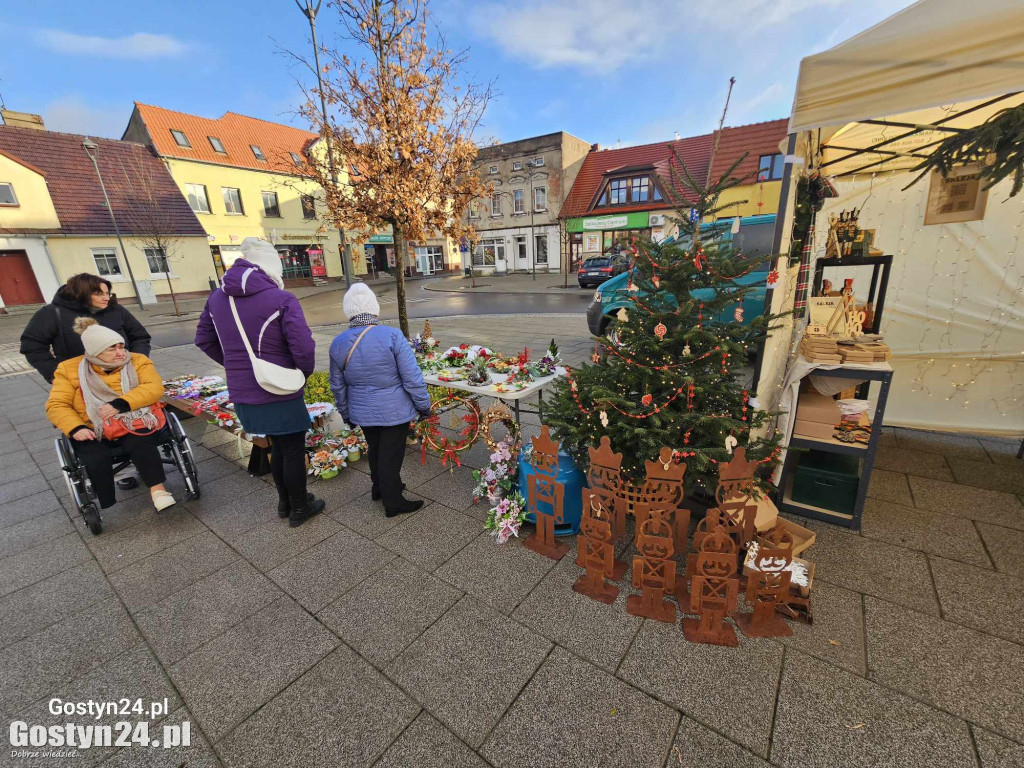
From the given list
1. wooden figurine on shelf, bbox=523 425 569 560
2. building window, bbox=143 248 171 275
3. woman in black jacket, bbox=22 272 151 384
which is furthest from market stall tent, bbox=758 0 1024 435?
building window, bbox=143 248 171 275

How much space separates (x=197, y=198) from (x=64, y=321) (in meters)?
24.1

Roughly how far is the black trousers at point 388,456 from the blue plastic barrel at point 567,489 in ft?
2.95

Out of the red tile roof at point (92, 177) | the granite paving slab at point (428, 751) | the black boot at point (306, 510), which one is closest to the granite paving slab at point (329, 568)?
the black boot at point (306, 510)

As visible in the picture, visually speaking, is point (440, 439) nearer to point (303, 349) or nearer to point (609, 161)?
point (303, 349)

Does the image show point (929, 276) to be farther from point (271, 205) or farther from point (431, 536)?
point (271, 205)

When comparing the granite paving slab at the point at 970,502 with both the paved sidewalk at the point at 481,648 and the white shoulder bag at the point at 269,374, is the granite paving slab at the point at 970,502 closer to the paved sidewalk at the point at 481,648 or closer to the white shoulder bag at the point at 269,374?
the paved sidewalk at the point at 481,648

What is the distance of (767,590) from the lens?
2.15 m

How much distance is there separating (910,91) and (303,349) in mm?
3449

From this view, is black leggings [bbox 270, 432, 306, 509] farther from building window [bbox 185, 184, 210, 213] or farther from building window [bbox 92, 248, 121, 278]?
building window [bbox 185, 184, 210, 213]

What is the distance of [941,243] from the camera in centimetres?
397

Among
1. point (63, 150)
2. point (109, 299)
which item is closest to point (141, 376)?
point (109, 299)

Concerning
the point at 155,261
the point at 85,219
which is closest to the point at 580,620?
the point at 155,261

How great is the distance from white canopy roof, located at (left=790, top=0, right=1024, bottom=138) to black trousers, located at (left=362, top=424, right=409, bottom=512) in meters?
2.97

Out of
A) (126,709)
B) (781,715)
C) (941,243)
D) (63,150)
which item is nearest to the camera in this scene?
(781,715)
